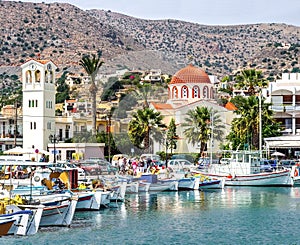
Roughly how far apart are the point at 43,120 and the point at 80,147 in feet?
19.3

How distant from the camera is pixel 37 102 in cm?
8406

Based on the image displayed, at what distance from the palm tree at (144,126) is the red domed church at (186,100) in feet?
19.6

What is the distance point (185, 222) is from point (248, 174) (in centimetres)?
2461

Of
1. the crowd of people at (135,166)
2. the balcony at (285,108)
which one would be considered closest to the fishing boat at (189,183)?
the crowd of people at (135,166)

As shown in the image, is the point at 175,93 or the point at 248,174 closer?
the point at 248,174

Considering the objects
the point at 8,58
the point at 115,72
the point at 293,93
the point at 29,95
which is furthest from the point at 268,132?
the point at 8,58

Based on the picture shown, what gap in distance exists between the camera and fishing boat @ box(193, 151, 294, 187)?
61.7 meters

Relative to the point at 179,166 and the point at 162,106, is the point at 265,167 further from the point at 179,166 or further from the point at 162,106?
the point at 162,106

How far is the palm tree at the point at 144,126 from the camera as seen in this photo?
80.1 meters

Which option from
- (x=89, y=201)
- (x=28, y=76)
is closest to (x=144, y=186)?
(x=89, y=201)

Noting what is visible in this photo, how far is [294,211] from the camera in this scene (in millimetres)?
43594

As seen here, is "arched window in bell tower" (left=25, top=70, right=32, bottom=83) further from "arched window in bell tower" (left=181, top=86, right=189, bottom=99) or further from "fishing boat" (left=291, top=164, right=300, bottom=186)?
"fishing boat" (left=291, top=164, right=300, bottom=186)

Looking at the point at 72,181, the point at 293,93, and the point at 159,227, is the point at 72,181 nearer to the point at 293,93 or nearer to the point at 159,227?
the point at 159,227

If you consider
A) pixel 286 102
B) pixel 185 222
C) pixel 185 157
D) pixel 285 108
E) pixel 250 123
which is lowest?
pixel 185 222
